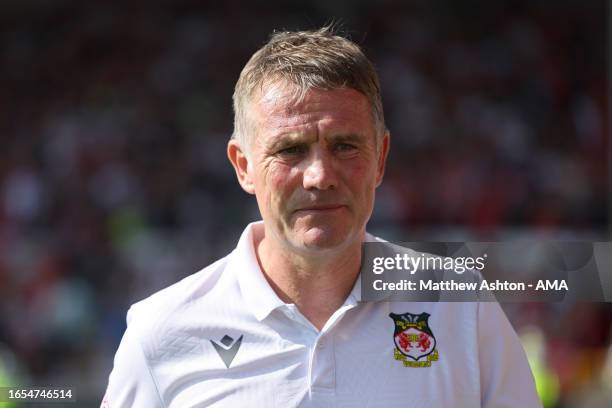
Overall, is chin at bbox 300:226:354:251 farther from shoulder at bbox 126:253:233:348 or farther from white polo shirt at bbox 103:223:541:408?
shoulder at bbox 126:253:233:348

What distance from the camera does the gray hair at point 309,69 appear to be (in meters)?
2.04

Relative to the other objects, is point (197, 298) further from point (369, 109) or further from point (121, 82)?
point (121, 82)

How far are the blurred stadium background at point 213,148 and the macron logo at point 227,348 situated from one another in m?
3.24

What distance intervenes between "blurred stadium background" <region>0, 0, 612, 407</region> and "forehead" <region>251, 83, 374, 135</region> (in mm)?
3279

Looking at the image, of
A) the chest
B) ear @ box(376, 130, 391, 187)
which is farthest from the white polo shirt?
ear @ box(376, 130, 391, 187)

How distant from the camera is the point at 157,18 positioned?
32.4ft

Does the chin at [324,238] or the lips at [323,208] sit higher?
the lips at [323,208]

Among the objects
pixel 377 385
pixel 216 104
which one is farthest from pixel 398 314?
pixel 216 104

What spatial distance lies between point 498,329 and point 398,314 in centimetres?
→ 22

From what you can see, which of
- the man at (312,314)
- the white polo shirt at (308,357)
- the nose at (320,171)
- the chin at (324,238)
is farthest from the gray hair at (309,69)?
the white polo shirt at (308,357)

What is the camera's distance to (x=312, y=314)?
6.96 ft

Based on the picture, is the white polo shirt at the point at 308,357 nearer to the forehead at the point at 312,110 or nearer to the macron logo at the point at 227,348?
the macron logo at the point at 227,348

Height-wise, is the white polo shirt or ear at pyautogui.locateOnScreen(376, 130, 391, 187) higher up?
ear at pyautogui.locateOnScreen(376, 130, 391, 187)

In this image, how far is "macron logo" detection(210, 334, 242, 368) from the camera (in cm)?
206
